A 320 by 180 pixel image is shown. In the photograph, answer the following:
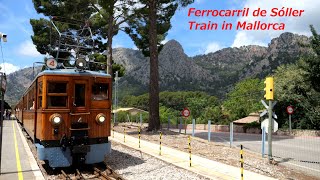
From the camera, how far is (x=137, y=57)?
190 m

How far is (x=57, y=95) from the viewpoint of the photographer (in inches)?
431

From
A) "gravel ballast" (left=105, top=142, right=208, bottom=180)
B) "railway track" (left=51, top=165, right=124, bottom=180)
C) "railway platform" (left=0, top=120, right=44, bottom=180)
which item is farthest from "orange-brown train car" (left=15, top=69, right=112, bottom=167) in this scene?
"gravel ballast" (left=105, top=142, right=208, bottom=180)

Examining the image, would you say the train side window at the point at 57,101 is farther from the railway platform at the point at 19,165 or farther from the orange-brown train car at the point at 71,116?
the railway platform at the point at 19,165

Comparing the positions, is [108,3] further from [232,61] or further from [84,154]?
[232,61]

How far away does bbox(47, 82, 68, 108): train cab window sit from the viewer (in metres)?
10.9

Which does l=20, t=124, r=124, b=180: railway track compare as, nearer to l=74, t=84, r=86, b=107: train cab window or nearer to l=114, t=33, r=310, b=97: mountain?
l=74, t=84, r=86, b=107: train cab window

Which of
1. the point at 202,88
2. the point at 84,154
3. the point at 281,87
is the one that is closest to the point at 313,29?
the point at 281,87

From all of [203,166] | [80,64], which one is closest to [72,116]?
[80,64]

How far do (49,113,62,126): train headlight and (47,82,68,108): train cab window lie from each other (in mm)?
336

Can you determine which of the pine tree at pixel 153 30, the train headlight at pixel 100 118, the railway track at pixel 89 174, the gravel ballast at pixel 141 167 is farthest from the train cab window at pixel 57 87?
the pine tree at pixel 153 30

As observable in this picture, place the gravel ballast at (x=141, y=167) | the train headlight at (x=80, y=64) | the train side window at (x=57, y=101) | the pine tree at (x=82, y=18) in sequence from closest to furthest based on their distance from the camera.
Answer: the gravel ballast at (x=141, y=167) → the train side window at (x=57, y=101) → the train headlight at (x=80, y=64) → the pine tree at (x=82, y=18)

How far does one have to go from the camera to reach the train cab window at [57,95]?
10914 mm

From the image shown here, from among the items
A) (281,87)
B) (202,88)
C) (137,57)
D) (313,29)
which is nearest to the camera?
(313,29)

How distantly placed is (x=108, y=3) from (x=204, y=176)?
16058mm
